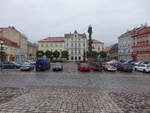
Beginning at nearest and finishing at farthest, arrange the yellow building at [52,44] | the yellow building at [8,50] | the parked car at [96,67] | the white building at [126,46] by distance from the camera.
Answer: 1. the parked car at [96,67]
2. the yellow building at [8,50]
3. the white building at [126,46]
4. the yellow building at [52,44]

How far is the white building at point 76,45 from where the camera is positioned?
9581 cm

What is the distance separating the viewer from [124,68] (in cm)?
3284

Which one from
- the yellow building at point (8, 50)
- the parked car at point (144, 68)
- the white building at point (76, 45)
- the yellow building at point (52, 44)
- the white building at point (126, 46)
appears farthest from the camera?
the yellow building at point (52, 44)

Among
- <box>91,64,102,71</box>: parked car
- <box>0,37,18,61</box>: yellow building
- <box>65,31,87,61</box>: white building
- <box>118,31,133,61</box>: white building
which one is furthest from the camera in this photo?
<box>65,31,87,61</box>: white building

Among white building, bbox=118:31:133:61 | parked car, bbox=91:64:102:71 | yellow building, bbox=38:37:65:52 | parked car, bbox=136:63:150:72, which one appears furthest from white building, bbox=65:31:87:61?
parked car, bbox=136:63:150:72

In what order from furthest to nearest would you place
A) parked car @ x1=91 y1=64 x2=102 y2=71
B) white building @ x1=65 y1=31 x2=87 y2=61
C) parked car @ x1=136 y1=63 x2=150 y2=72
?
white building @ x1=65 y1=31 x2=87 y2=61 < parked car @ x1=91 y1=64 x2=102 y2=71 < parked car @ x1=136 y1=63 x2=150 y2=72

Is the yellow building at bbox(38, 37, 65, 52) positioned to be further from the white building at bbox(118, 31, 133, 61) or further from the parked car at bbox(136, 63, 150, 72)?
the parked car at bbox(136, 63, 150, 72)

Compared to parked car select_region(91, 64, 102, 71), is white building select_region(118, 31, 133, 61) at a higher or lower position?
higher

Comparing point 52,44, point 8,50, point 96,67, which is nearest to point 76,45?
point 52,44

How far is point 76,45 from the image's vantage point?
316 feet

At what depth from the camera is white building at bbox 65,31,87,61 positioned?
314ft

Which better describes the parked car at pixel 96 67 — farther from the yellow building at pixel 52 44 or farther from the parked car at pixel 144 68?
the yellow building at pixel 52 44

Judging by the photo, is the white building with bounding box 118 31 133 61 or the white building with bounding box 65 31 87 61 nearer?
the white building with bounding box 118 31 133 61

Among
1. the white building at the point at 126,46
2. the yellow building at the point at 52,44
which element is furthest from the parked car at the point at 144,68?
the yellow building at the point at 52,44
